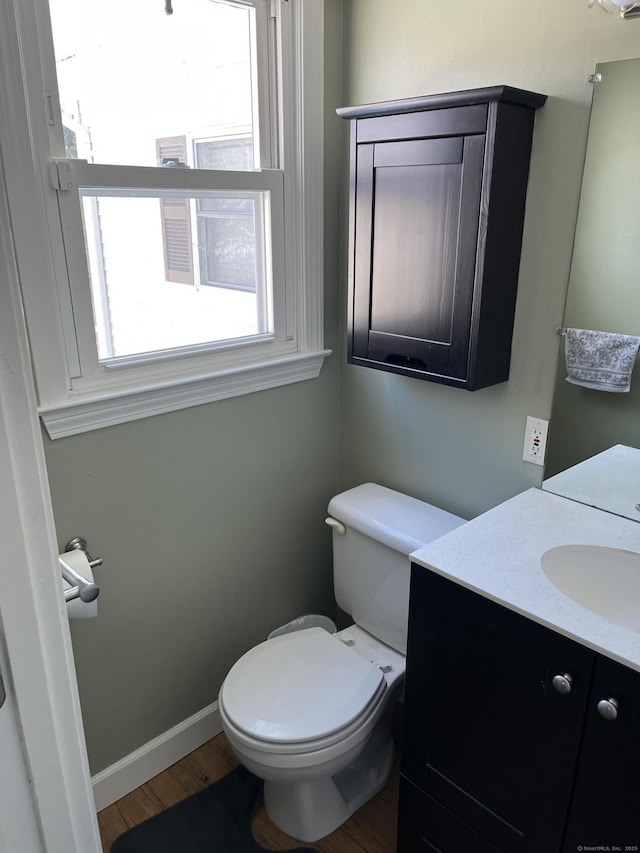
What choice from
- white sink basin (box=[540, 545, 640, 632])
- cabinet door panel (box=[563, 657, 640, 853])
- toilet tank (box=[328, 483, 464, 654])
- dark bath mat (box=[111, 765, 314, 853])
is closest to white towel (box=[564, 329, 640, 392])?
white sink basin (box=[540, 545, 640, 632])

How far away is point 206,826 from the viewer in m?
1.72

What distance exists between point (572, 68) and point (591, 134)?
0.15m

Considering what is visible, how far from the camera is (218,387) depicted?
1.76 meters

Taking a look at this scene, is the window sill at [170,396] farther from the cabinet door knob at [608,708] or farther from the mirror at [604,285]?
the cabinet door knob at [608,708]

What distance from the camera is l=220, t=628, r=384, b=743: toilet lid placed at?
1.52m

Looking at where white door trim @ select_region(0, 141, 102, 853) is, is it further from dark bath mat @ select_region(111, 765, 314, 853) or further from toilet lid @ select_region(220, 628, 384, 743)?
dark bath mat @ select_region(111, 765, 314, 853)

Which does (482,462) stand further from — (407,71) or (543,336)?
(407,71)

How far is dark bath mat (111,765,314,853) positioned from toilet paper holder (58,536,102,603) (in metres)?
0.78

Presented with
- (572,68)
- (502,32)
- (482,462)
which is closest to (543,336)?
(482,462)

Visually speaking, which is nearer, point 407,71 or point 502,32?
point 502,32

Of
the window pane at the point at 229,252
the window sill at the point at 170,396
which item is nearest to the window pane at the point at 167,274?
the window pane at the point at 229,252

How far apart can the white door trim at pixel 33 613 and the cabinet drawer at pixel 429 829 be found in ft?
3.14

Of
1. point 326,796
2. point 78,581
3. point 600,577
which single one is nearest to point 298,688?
point 326,796

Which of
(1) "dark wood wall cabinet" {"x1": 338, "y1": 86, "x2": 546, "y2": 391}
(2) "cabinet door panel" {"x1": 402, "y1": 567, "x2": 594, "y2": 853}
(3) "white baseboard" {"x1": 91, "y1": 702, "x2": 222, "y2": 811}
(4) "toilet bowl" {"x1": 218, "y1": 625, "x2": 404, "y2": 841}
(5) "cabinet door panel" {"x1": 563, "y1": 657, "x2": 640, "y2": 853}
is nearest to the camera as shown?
(5) "cabinet door panel" {"x1": 563, "y1": 657, "x2": 640, "y2": 853}
